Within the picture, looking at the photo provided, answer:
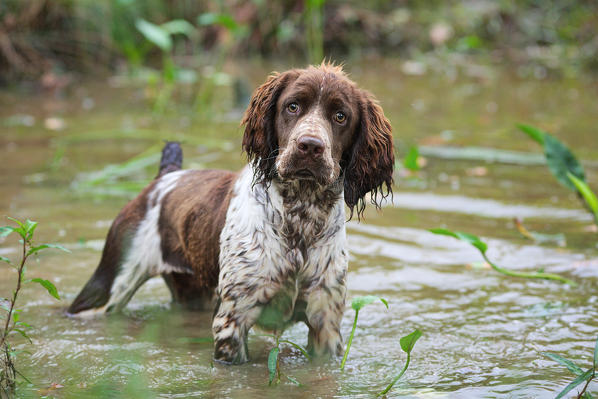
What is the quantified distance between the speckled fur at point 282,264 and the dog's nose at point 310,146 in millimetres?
299

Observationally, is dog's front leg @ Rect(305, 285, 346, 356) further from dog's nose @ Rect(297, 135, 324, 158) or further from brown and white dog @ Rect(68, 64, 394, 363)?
dog's nose @ Rect(297, 135, 324, 158)

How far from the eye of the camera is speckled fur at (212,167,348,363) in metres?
3.80

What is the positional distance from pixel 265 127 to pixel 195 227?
0.78 meters

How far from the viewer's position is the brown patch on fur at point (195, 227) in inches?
168

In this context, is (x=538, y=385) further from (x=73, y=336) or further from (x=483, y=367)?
(x=73, y=336)

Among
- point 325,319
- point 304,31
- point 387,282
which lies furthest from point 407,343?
point 304,31

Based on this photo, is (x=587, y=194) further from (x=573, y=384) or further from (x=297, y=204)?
(x=297, y=204)

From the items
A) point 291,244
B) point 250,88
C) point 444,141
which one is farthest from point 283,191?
point 250,88

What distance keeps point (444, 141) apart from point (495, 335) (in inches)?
190

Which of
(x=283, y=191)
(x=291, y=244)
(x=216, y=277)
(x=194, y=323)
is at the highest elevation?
(x=283, y=191)

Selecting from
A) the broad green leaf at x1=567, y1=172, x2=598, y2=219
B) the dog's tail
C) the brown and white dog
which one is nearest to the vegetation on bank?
the dog's tail

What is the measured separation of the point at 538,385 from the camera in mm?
3600

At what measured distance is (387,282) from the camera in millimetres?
5250

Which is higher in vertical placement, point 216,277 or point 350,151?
point 350,151
